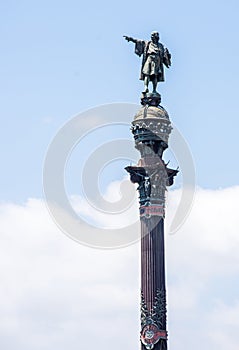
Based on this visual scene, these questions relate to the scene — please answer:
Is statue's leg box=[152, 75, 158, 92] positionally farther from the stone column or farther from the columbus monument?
the stone column

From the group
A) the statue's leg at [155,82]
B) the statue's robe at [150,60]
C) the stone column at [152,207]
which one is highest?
the statue's robe at [150,60]

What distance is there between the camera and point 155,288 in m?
85.8

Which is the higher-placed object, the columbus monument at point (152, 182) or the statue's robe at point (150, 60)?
the statue's robe at point (150, 60)

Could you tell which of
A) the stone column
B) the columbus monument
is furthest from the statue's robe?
the stone column

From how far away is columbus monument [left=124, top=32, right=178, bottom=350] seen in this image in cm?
8550

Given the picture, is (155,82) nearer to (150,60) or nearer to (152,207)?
(150,60)

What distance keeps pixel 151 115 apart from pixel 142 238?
396 inches

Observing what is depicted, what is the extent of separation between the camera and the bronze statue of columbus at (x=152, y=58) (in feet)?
301

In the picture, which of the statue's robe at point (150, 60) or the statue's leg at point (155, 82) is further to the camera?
the statue's leg at point (155, 82)

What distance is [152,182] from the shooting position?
292 feet

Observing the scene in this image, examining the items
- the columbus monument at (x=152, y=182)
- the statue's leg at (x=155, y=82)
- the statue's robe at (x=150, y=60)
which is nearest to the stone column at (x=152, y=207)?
the columbus monument at (x=152, y=182)

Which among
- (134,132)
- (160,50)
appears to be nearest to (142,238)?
(134,132)

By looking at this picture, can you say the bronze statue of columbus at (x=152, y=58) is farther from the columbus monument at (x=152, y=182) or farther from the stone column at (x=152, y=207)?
the stone column at (x=152, y=207)

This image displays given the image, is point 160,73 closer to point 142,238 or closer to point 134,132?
point 134,132
